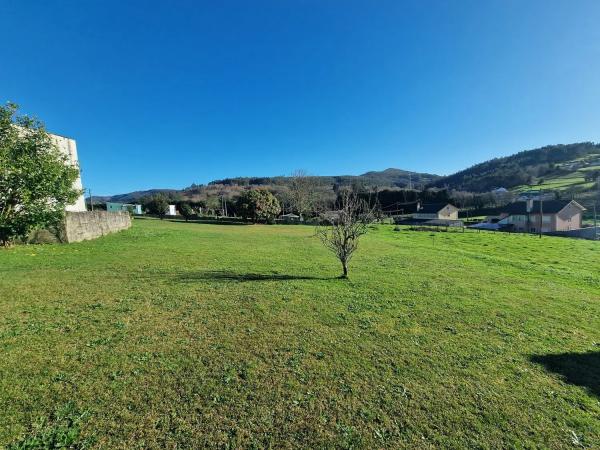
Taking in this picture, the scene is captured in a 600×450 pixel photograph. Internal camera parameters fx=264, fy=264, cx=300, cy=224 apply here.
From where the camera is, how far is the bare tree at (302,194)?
58.1 m

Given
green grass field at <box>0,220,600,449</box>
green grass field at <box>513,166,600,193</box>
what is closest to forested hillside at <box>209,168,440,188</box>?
green grass field at <box>513,166,600,193</box>

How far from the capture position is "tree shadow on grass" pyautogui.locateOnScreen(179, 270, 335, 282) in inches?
369

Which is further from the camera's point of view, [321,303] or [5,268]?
[5,268]

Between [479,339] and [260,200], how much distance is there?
39800 millimetres

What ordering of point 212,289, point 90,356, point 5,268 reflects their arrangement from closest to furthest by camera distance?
point 90,356 < point 212,289 < point 5,268

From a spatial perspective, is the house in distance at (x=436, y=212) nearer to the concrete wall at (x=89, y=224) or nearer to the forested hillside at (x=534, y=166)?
the forested hillside at (x=534, y=166)

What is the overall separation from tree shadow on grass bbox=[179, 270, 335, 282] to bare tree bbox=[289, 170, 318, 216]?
152 feet

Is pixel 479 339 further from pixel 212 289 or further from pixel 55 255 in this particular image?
pixel 55 255

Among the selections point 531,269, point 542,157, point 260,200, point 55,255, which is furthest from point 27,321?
point 542,157

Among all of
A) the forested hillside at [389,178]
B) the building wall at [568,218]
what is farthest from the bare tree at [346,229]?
the forested hillside at [389,178]

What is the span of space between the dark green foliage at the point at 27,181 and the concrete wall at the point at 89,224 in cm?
73

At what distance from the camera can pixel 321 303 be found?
7254 millimetres

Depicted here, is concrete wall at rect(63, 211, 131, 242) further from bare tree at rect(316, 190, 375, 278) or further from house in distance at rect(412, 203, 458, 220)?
house in distance at rect(412, 203, 458, 220)

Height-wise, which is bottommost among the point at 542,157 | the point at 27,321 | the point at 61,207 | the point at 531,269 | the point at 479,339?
the point at 531,269
